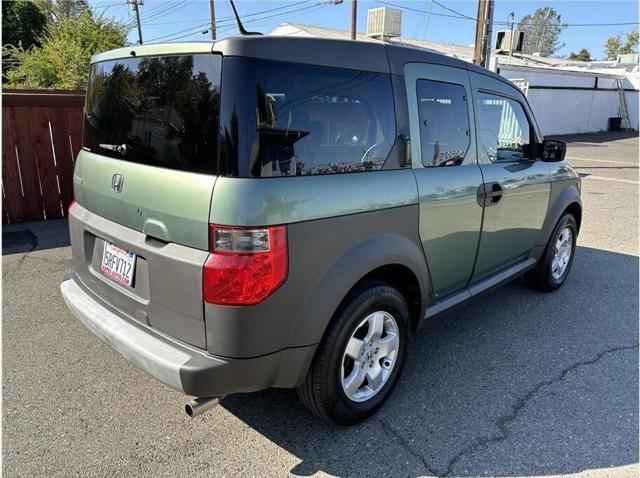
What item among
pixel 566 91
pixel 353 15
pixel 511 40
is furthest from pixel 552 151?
pixel 566 91

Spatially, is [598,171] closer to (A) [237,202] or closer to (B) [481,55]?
(B) [481,55]

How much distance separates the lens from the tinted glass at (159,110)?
2.04 meters

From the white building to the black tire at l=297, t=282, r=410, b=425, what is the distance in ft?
59.8

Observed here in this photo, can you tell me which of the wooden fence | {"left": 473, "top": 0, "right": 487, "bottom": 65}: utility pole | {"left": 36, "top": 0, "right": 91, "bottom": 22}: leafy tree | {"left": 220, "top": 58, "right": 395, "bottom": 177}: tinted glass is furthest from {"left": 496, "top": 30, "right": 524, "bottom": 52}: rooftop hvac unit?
{"left": 220, "top": 58, "right": 395, "bottom": 177}: tinted glass

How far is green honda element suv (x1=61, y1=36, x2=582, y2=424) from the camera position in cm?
199

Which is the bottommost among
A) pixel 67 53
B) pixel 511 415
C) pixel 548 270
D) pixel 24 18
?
pixel 511 415

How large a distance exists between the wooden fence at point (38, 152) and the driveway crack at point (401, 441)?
19.3ft

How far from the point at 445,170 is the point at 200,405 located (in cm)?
196

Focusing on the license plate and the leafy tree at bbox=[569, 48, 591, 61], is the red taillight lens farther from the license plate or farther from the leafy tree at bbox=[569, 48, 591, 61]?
the leafy tree at bbox=[569, 48, 591, 61]

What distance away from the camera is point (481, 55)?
11.3m

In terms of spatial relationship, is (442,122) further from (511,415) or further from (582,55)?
(582,55)

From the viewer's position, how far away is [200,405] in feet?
7.09

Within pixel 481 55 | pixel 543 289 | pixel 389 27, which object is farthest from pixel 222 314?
pixel 389 27

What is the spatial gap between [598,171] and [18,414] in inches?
559
